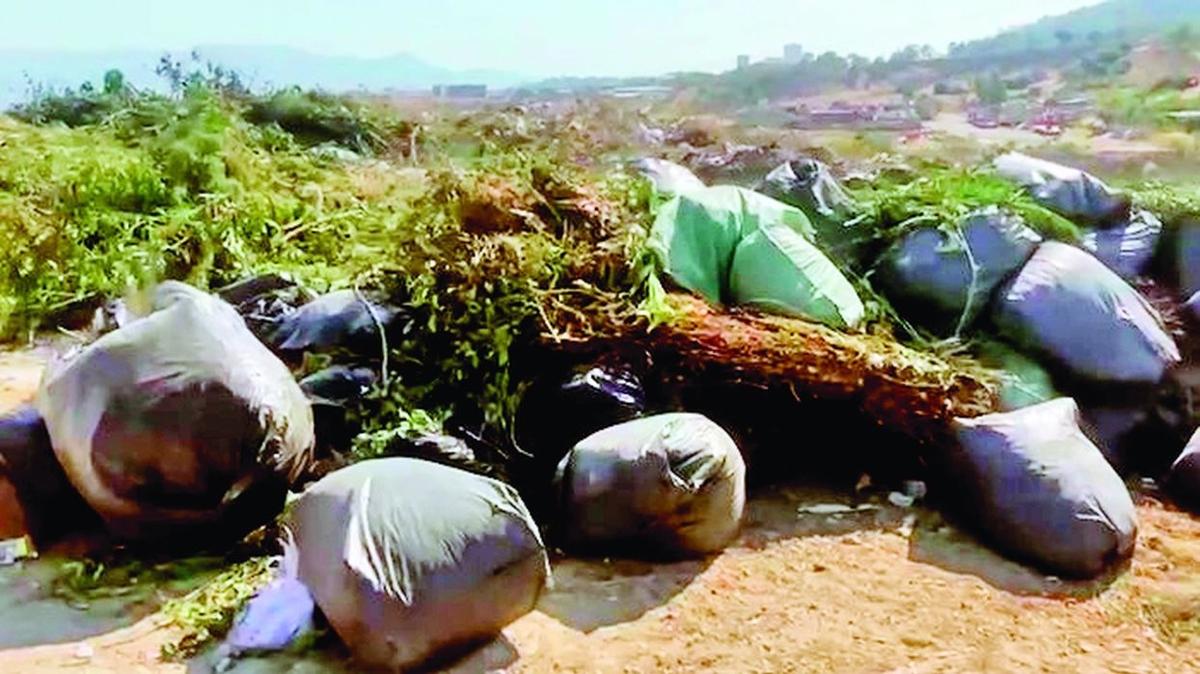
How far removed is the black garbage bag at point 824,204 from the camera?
3.31 meters

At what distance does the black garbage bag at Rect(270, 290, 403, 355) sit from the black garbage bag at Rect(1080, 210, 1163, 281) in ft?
6.58

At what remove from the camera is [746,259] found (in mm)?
2996

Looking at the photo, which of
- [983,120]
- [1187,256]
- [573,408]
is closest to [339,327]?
[573,408]

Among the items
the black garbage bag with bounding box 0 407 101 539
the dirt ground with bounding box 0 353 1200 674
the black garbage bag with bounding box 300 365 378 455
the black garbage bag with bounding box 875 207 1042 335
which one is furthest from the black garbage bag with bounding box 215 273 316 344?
the black garbage bag with bounding box 875 207 1042 335

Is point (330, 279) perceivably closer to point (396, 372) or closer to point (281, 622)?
point (396, 372)

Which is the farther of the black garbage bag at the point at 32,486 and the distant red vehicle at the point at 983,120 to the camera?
the distant red vehicle at the point at 983,120

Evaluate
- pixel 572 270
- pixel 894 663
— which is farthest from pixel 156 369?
pixel 894 663

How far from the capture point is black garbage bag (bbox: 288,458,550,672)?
197 centimetres

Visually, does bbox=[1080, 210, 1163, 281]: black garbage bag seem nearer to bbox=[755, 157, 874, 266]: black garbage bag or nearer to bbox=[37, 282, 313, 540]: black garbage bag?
bbox=[755, 157, 874, 266]: black garbage bag

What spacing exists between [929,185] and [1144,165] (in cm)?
72

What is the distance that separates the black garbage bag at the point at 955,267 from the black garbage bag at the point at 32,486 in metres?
2.06

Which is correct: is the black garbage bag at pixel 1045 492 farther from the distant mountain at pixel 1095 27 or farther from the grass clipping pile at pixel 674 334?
the distant mountain at pixel 1095 27

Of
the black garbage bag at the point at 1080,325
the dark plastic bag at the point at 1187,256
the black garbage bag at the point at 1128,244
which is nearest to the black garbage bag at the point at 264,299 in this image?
the black garbage bag at the point at 1080,325

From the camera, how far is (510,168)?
300cm
